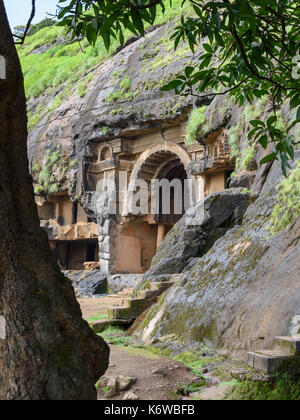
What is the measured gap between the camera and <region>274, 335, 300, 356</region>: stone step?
411cm

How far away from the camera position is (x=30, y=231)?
318 centimetres

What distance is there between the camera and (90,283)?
1781cm

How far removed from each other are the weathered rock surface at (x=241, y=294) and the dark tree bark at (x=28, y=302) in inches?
95.7

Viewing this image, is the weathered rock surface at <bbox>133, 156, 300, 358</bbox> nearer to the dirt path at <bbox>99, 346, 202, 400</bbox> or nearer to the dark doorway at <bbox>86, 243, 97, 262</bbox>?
the dirt path at <bbox>99, 346, 202, 400</bbox>

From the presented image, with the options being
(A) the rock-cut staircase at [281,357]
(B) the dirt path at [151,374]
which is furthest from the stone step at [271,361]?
(B) the dirt path at [151,374]

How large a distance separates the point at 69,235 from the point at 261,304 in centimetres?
1664

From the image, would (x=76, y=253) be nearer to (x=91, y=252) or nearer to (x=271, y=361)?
(x=91, y=252)

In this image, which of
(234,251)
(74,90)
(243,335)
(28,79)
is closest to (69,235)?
(74,90)

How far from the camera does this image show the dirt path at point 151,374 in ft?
14.6

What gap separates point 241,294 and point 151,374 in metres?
1.74

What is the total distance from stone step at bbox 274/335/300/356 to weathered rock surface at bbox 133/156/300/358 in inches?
14.0

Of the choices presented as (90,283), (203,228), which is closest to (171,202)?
(90,283)

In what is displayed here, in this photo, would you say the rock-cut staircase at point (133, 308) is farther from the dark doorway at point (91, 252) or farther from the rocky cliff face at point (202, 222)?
the dark doorway at point (91, 252)

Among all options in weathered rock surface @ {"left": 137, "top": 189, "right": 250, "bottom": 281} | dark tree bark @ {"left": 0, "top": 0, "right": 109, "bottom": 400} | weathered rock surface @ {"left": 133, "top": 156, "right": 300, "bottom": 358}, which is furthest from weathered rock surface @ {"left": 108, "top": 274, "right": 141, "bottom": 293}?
dark tree bark @ {"left": 0, "top": 0, "right": 109, "bottom": 400}
